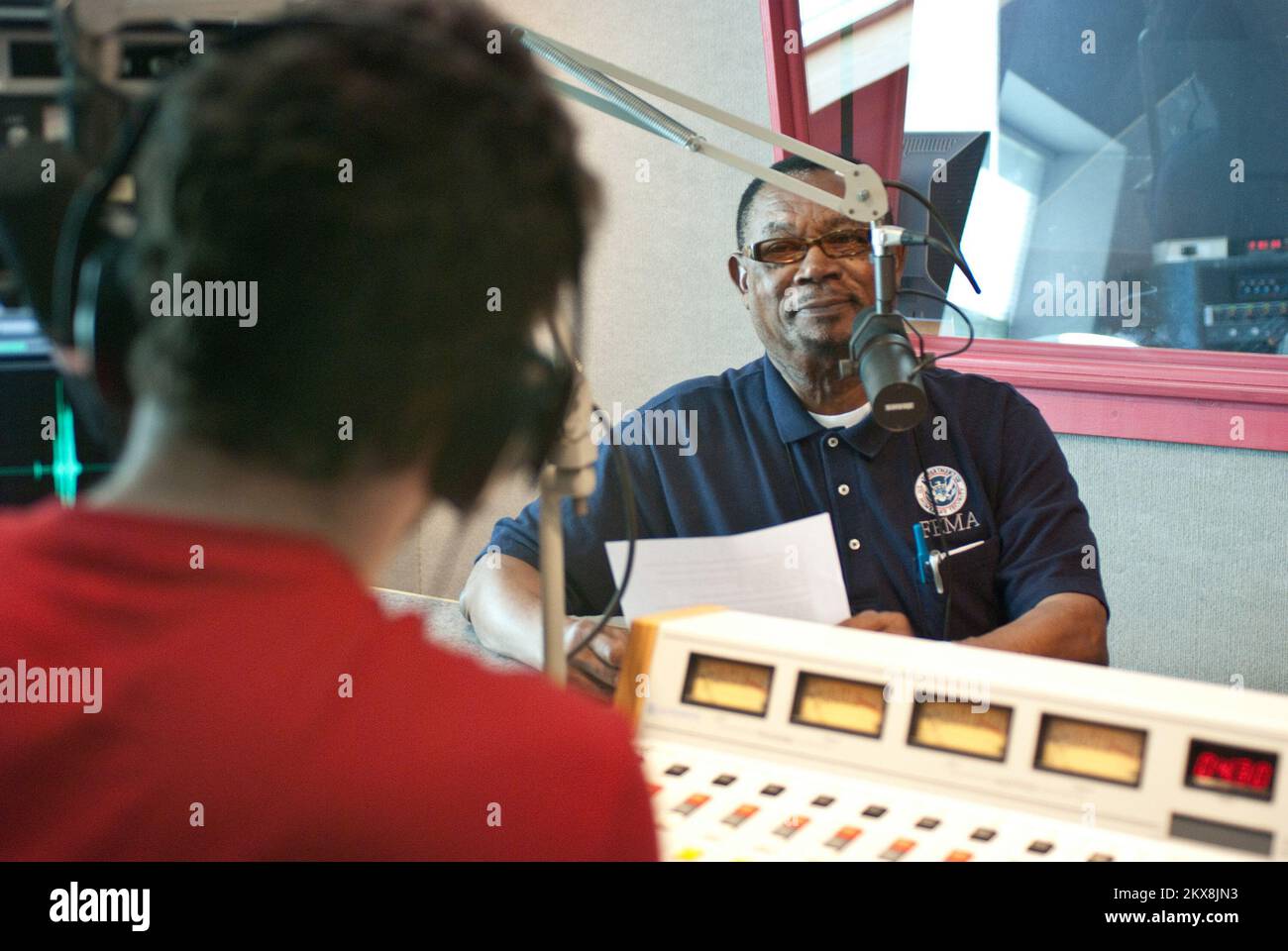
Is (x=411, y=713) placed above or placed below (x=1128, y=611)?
above

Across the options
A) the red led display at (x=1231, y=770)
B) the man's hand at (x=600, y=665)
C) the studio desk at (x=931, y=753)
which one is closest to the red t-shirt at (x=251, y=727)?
the studio desk at (x=931, y=753)

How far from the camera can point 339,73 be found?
527mm

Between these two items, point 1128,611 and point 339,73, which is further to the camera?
point 1128,611

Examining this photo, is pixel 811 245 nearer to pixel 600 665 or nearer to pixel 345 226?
pixel 600 665

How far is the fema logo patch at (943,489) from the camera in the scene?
1772mm

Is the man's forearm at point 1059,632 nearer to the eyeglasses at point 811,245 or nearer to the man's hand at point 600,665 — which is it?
the man's hand at point 600,665

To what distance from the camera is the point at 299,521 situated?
22.0 inches

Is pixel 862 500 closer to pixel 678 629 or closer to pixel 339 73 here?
pixel 678 629

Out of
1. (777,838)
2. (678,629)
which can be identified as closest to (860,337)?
(678,629)

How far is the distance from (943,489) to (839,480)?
15cm

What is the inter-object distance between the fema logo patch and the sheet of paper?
0.37m

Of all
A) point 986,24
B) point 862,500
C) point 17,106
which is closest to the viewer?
point 17,106

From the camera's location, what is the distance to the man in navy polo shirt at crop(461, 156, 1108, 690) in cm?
171
